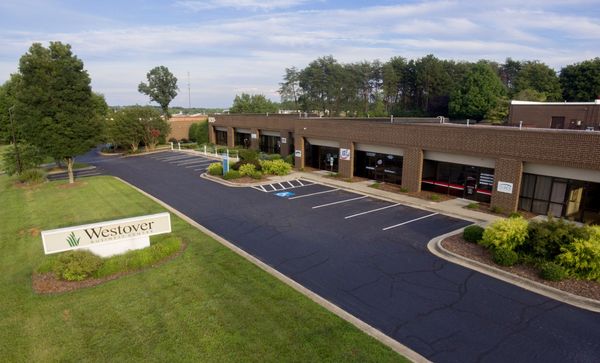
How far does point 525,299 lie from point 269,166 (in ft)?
70.1

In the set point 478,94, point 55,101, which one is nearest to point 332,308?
point 55,101

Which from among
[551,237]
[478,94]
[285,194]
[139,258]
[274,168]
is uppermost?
[478,94]

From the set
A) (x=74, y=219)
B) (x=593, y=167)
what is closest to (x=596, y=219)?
(x=593, y=167)

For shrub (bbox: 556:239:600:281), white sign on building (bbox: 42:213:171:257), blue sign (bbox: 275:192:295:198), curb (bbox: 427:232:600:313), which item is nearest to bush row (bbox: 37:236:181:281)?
white sign on building (bbox: 42:213:171:257)

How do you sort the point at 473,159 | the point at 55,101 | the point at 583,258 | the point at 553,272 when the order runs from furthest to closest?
1. the point at 55,101
2. the point at 473,159
3. the point at 583,258
4. the point at 553,272

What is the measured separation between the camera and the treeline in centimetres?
6525

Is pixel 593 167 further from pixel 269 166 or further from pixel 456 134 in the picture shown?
pixel 269 166

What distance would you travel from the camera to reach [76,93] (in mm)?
→ 26234

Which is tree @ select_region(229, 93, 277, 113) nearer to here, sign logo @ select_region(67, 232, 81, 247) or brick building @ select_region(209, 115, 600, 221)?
brick building @ select_region(209, 115, 600, 221)

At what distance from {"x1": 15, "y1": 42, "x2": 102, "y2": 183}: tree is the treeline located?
185 ft

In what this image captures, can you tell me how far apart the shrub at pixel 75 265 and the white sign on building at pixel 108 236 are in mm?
358

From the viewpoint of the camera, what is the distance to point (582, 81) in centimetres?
6331

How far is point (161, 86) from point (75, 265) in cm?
7838

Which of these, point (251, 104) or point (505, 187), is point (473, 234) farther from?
point (251, 104)
